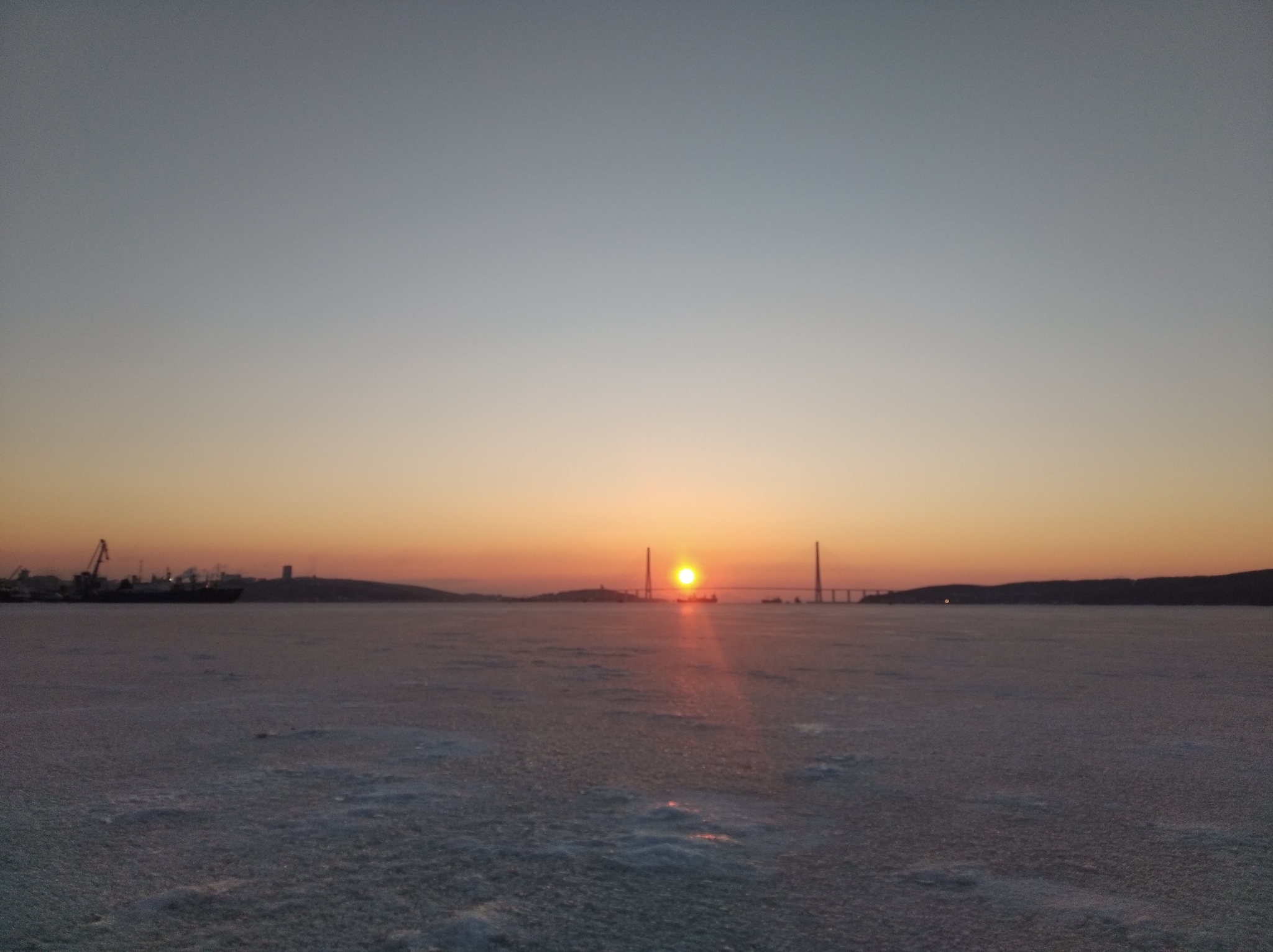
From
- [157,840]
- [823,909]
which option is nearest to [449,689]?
[157,840]

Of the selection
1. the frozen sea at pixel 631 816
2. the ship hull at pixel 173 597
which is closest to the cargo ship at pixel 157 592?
the ship hull at pixel 173 597

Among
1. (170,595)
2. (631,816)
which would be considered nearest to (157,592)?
(170,595)

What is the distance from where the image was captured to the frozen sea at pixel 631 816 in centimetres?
359

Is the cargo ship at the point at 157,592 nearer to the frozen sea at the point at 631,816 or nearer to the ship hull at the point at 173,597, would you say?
the ship hull at the point at 173,597

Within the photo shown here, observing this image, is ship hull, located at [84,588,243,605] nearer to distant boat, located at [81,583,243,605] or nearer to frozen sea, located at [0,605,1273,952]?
distant boat, located at [81,583,243,605]

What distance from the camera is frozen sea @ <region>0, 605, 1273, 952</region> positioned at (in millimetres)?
3594

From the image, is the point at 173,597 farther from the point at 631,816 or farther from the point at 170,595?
the point at 631,816

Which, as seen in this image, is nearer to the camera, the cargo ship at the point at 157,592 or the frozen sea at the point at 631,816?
the frozen sea at the point at 631,816

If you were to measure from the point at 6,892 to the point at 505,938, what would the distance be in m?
2.26

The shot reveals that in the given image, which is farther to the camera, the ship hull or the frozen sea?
the ship hull

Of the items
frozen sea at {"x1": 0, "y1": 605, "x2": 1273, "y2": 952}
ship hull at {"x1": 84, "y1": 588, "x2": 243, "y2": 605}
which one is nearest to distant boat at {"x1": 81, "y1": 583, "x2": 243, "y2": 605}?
ship hull at {"x1": 84, "y1": 588, "x2": 243, "y2": 605}

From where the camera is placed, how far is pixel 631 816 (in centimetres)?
521

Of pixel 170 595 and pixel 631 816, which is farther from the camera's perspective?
pixel 170 595

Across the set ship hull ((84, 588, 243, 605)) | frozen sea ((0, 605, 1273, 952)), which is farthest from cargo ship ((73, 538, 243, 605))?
frozen sea ((0, 605, 1273, 952))
